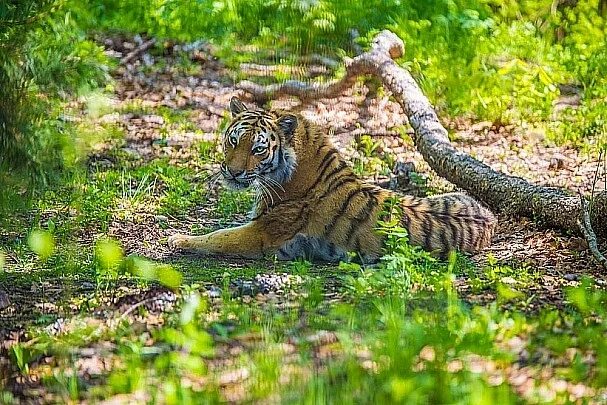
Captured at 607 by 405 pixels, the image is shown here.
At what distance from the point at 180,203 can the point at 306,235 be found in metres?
1.56

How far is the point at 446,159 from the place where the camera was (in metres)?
7.26

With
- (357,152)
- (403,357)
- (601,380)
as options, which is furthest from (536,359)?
(357,152)

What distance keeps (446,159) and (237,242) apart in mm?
2239

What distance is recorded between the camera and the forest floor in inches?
124

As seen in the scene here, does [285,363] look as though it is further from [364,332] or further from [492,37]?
[492,37]

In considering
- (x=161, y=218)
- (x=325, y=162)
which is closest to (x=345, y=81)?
(x=161, y=218)

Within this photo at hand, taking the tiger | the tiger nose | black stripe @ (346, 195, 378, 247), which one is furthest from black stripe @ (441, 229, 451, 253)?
the tiger nose

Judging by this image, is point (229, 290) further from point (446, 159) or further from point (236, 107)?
point (446, 159)

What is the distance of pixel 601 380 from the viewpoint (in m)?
3.02

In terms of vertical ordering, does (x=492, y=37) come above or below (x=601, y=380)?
above

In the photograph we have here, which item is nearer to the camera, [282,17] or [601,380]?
[601,380]

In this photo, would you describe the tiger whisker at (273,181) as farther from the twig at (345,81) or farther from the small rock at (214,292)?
the twig at (345,81)

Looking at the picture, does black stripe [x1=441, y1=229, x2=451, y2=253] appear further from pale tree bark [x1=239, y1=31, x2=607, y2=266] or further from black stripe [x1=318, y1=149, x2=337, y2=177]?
black stripe [x1=318, y1=149, x2=337, y2=177]

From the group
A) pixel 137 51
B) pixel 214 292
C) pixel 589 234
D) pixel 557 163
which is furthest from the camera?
pixel 137 51
